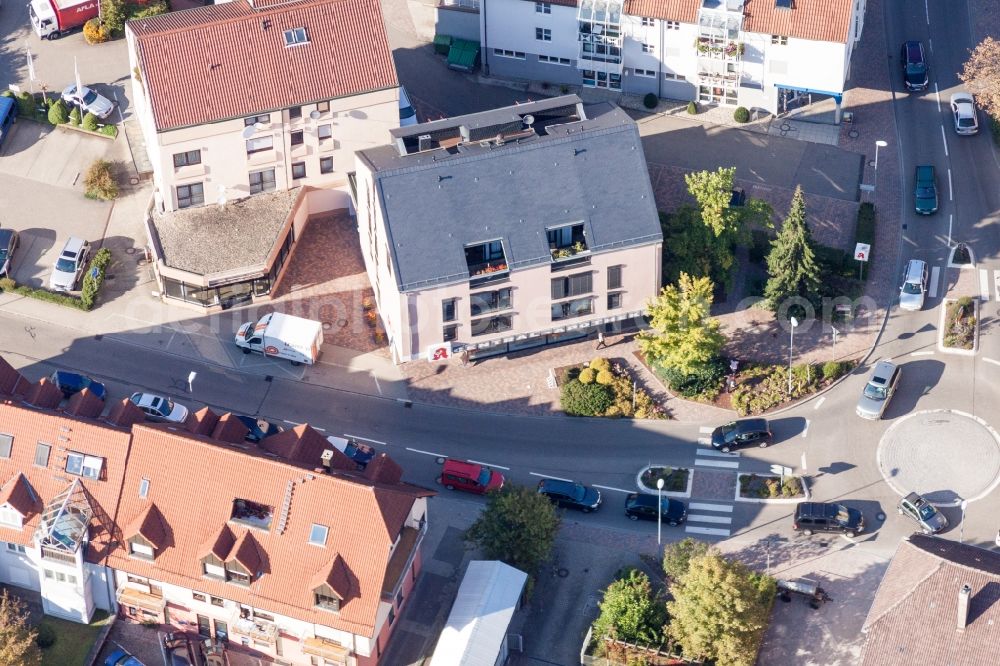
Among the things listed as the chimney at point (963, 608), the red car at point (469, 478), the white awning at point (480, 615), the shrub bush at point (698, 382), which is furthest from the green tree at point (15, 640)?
the chimney at point (963, 608)

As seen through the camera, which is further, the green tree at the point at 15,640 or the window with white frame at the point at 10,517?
the window with white frame at the point at 10,517

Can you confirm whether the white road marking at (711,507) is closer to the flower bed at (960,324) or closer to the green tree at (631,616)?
the green tree at (631,616)

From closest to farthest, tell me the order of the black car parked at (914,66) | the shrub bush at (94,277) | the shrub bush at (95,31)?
the shrub bush at (94,277)
the black car parked at (914,66)
the shrub bush at (95,31)

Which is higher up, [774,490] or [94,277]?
[94,277]

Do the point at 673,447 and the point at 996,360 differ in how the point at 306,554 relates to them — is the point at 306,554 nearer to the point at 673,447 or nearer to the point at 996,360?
the point at 673,447

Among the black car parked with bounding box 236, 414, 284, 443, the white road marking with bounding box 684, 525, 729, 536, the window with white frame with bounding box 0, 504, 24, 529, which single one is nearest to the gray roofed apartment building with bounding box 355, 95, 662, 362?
the black car parked with bounding box 236, 414, 284, 443

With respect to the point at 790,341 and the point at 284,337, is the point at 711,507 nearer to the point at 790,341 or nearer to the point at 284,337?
the point at 790,341

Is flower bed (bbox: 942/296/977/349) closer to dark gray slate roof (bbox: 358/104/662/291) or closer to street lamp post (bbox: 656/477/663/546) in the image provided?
dark gray slate roof (bbox: 358/104/662/291)

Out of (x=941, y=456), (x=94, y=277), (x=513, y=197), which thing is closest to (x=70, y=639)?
(x=94, y=277)
